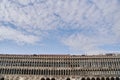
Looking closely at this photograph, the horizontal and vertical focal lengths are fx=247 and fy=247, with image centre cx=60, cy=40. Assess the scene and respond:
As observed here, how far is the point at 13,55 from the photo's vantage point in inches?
3570

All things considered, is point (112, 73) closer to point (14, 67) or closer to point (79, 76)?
point (79, 76)

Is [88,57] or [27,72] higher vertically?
[88,57]

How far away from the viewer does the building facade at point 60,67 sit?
86500mm

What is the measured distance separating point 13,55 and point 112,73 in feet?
119

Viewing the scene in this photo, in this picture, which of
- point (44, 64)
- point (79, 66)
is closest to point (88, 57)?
point (79, 66)

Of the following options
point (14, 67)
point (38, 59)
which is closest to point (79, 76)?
point (38, 59)

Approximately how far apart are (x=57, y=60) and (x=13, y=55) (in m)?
16.3

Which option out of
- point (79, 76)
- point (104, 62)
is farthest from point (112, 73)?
point (79, 76)

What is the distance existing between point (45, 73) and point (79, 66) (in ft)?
40.8

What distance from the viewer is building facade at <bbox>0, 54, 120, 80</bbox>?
86.5 metres

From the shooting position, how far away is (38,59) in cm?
9019

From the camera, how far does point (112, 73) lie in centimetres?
8556

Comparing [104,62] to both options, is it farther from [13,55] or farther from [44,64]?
[13,55]

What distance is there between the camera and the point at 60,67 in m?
88.6
